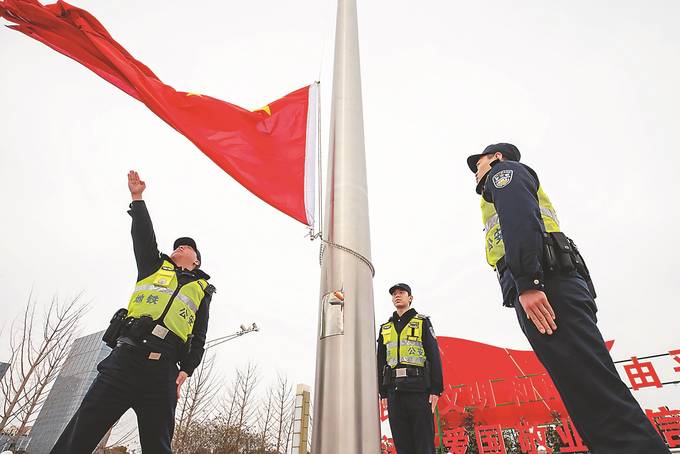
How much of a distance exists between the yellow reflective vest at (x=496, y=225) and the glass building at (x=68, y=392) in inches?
1219

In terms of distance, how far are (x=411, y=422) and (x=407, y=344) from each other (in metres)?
0.78

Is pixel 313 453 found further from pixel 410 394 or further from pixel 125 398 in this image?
pixel 410 394

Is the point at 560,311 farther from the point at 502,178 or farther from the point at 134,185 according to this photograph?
the point at 134,185

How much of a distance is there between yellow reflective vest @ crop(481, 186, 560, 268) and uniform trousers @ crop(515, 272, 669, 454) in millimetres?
384

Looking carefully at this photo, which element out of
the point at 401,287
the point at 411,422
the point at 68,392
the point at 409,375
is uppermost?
the point at 68,392

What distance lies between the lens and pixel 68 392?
29.1 m

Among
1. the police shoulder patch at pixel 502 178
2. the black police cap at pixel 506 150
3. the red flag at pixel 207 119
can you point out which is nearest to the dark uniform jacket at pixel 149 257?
the red flag at pixel 207 119

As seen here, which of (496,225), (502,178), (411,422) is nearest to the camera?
(502,178)

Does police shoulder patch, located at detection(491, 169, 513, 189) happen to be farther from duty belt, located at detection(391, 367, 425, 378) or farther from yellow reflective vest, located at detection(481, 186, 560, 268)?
duty belt, located at detection(391, 367, 425, 378)

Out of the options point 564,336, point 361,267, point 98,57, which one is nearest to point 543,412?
point 361,267

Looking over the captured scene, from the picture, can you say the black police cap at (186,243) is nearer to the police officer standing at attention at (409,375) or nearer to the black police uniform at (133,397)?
the black police uniform at (133,397)

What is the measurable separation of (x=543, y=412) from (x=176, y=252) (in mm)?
10386

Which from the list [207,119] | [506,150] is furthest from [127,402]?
[207,119]

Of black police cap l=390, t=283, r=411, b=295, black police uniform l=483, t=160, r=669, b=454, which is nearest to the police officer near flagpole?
black police uniform l=483, t=160, r=669, b=454
